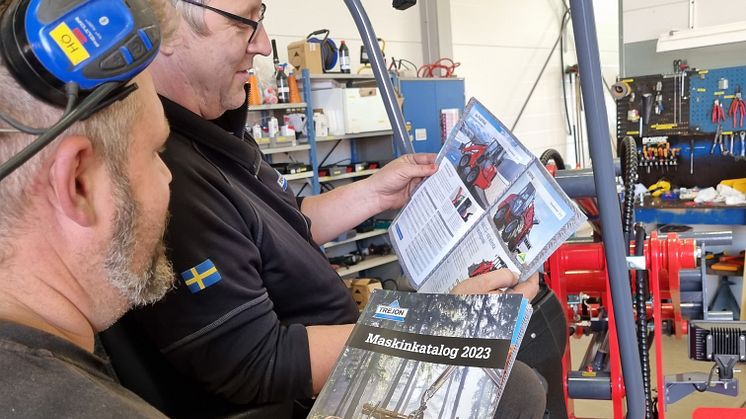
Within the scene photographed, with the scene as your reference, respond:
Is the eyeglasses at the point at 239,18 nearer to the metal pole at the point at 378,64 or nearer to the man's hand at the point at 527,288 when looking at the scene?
the metal pole at the point at 378,64

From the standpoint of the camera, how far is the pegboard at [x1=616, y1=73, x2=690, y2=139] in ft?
10.5

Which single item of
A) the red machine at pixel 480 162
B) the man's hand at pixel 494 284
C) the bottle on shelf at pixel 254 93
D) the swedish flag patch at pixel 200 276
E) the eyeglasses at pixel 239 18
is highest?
the eyeglasses at pixel 239 18

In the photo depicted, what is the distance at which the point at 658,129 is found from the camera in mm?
3264

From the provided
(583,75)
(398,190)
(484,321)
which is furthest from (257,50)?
(484,321)

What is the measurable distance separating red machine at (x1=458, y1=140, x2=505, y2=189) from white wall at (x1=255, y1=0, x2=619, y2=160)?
101 inches

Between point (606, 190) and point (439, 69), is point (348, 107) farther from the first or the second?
point (606, 190)

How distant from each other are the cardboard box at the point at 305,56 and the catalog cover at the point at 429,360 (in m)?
2.89

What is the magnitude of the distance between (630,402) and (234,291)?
27.9 inches

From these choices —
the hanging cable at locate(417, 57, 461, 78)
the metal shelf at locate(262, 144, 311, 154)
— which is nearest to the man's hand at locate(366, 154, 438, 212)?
the metal shelf at locate(262, 144, 311, 154)

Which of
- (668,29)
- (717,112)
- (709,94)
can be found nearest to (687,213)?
(717,112)

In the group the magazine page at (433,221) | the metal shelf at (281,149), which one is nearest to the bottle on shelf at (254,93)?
the metal shelf at (281,149)

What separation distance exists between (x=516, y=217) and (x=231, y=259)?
450 mm

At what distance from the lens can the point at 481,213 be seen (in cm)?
102

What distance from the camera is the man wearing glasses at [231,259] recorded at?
831 mm
